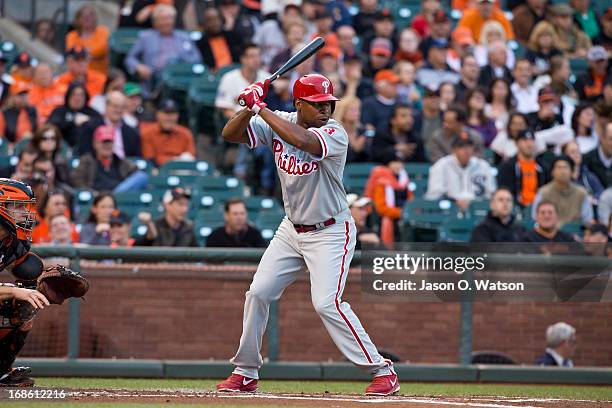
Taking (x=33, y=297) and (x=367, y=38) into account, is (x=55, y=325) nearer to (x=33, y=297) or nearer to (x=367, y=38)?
(x=33, y=297)

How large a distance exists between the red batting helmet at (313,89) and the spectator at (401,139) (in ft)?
16.9

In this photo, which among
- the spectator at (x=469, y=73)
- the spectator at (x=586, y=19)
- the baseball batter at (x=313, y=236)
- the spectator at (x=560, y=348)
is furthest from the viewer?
the spectator at (x=586, y=19)

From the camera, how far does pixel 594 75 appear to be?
14.2 meters

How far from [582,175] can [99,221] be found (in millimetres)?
4917

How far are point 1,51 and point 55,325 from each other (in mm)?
5488

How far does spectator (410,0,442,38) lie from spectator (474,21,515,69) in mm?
620

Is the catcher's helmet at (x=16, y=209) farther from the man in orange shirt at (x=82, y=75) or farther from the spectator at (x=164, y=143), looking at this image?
the man in orange shirt at (x=82, y=75)

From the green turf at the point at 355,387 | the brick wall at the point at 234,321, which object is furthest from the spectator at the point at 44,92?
the green turf at the point at 355,387

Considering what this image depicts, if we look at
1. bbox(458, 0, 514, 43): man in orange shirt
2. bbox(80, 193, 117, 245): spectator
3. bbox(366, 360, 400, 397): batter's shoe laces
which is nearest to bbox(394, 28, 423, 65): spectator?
bbox(458, 0, 514, 43): man in orange shirt

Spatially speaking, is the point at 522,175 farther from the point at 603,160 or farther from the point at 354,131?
the point at 354,131

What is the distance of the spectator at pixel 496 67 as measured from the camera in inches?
544

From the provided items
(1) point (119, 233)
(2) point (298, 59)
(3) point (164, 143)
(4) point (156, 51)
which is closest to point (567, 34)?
(4) point (156, 51)

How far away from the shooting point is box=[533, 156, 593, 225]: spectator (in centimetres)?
1140

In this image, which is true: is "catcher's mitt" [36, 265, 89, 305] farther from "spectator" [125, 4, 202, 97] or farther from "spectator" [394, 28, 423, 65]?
"spectator" [394, 28, 423, 65]
